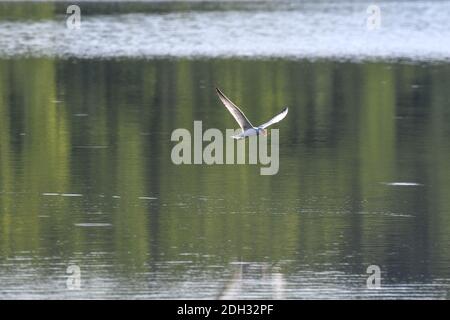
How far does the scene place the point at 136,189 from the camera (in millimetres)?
18688

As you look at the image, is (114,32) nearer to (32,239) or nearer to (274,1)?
(274,1)

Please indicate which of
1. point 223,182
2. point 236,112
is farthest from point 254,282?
point 223,182

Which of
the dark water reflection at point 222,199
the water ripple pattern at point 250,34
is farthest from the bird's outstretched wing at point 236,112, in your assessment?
the water ripple pattern at point 250,34

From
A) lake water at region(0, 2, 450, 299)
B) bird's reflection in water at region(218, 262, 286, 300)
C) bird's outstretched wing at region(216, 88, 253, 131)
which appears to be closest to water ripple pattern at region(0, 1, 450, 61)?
lake water at region(0, 2, 450, 299)

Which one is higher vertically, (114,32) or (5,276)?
(114,32)

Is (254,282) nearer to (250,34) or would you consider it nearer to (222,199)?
(222,199)

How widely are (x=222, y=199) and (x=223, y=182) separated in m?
1.06

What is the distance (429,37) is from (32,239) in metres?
29.0

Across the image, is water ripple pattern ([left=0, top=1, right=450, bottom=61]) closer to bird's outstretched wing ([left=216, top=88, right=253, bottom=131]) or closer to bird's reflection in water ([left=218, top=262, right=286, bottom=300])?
bird's outstretched wing ([left=216, top=88, right=253, bottom=131])

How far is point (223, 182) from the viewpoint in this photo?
19.2 m

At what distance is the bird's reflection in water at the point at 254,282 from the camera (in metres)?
13.7

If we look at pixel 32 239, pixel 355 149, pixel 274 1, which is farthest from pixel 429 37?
pixel 32 239

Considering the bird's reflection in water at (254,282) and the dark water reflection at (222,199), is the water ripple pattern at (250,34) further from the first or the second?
the bird's reflection in water at (254,282)

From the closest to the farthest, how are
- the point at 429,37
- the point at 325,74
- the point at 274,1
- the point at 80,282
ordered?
the point at 80,282 → the point at 325,74 → the point at 429,37 → the point at 274,1
